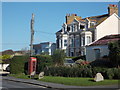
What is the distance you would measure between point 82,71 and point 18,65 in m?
9.87

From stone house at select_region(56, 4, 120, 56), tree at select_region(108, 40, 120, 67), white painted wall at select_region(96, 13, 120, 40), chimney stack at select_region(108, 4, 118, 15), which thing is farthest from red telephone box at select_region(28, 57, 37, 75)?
chimney stack at select_region(108, 4, 118, 15)

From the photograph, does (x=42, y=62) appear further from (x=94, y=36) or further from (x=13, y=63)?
(x=94, y=36)

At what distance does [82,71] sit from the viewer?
21.9 m

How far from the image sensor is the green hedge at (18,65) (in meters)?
28.9

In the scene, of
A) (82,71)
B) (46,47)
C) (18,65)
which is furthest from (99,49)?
(46,47)

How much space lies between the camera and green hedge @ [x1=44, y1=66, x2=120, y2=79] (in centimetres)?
1905

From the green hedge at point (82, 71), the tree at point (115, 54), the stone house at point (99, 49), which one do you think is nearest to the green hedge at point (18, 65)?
the green hedge at point (82, 71)

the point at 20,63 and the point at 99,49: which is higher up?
the point at 99,49

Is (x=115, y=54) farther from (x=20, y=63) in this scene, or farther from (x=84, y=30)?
(x=84, y=30)

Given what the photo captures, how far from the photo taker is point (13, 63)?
1140 inches

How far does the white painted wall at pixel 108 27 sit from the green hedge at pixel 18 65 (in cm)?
2356

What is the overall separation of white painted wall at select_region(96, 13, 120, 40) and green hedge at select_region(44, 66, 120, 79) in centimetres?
2594

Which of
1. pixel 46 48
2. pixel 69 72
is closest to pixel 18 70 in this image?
pixel 69 72

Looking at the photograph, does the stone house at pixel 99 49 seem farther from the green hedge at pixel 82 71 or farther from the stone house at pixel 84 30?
the stone house at pixel 84 30
